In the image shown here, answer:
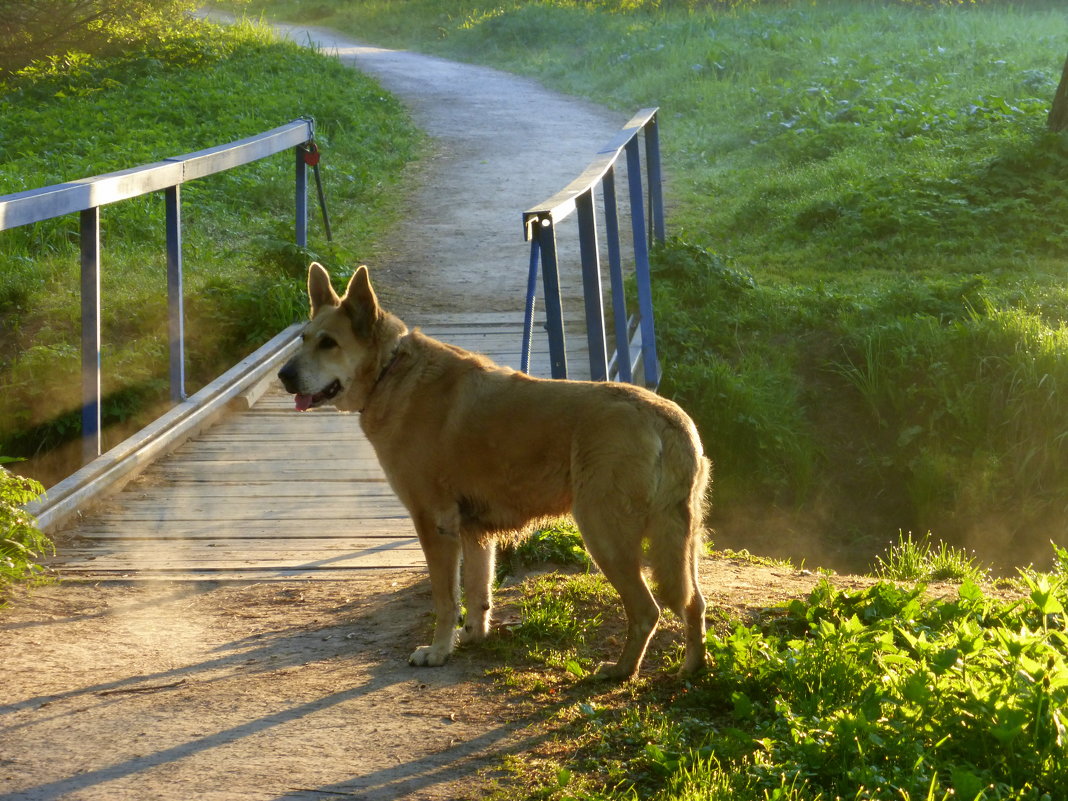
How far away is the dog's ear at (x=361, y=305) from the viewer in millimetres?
4453

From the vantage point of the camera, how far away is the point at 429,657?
4.17m

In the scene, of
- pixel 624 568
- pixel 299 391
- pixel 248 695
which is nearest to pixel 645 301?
pixel 299 391

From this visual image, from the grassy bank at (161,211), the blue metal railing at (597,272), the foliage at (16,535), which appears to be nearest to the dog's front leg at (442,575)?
the blue metal railing at (597,272)

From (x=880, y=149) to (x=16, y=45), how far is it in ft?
50.8

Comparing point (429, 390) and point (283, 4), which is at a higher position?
point (283, 4)

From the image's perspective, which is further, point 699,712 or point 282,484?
point 282,484

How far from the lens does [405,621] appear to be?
4613 millimetres

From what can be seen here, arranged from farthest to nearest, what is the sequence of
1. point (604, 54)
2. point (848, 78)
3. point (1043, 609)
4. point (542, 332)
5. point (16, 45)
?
point (604, 54) → point (16, 45) → point (848, 78) → point (542, 332) → point (1043, 609)

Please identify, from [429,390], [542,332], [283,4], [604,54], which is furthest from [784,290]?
[283,4]

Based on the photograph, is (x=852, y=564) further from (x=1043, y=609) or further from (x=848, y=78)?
(x=848, y=78)

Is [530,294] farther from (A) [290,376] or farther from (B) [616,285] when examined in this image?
(B) [616,285]

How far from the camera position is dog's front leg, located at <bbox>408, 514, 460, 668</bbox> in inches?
167

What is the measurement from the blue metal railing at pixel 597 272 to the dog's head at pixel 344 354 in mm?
906

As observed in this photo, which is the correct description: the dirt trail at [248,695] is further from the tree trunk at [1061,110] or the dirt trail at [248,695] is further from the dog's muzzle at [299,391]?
the tree trunk at [1061,110]
